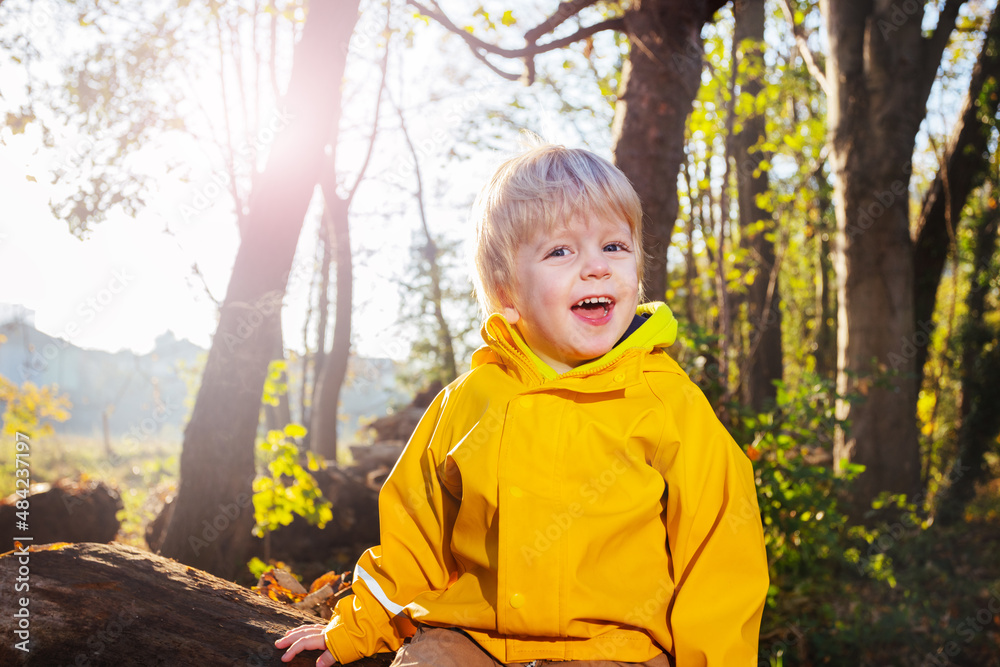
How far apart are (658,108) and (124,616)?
11.0ft

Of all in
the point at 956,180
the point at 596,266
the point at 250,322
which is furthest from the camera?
the point at 956,180

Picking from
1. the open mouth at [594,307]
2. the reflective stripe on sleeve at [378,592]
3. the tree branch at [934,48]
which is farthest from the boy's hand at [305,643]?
the tree branch at [934,48]

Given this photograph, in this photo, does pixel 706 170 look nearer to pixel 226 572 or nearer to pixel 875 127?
pixel 875 127

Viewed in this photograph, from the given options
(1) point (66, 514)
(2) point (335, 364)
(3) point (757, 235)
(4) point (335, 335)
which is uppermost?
(3) point (757, 235)

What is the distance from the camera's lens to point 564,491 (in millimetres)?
1582

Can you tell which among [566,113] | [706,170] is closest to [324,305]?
[566,113]

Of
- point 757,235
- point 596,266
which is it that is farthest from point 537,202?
point 757,235

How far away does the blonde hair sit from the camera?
171cm

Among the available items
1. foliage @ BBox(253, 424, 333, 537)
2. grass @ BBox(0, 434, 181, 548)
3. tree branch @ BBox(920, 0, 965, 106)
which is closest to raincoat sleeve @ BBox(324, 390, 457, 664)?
foliage @ BBox(253, 424, 333, 537)

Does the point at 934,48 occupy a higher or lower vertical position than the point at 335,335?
higher

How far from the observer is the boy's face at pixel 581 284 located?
167 centimetres

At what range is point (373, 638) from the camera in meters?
1.77

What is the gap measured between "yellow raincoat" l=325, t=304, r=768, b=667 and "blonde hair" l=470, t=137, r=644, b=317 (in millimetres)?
205

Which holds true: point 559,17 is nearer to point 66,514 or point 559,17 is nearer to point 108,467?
point 66,514
